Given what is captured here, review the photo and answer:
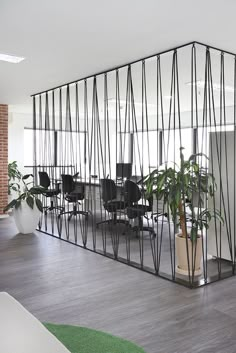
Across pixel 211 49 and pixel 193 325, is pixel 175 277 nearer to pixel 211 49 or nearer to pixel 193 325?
pixel 193 325

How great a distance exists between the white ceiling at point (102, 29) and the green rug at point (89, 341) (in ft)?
8.61

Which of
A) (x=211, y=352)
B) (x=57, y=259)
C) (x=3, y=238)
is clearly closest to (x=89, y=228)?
(x=3, y=238)

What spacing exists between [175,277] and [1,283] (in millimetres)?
1937

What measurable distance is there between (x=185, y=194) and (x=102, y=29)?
75.2 inches

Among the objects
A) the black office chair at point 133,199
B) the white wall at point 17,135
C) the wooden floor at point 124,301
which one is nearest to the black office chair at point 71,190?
the black office chair at point 133,199

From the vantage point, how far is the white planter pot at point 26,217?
249 inches

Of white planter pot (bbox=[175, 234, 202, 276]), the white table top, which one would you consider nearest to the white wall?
white planter pot (bbox=[175, 234, 202, 276])

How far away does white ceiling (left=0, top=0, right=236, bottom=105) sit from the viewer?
9.65 ft

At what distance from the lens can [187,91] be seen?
6625 mm

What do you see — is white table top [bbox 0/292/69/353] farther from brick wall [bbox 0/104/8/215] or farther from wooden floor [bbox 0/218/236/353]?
brick wall [bbox 0/104/8/215]

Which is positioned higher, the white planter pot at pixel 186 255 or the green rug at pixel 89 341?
the white planter pot at pixel 186 255

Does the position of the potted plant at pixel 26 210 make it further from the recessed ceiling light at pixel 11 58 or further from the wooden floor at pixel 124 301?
the recessed ceiling light at pixel 11 58

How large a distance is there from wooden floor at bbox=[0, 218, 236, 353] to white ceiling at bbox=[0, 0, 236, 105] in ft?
8.61

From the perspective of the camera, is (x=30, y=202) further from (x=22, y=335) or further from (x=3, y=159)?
(x=22, y=335)
